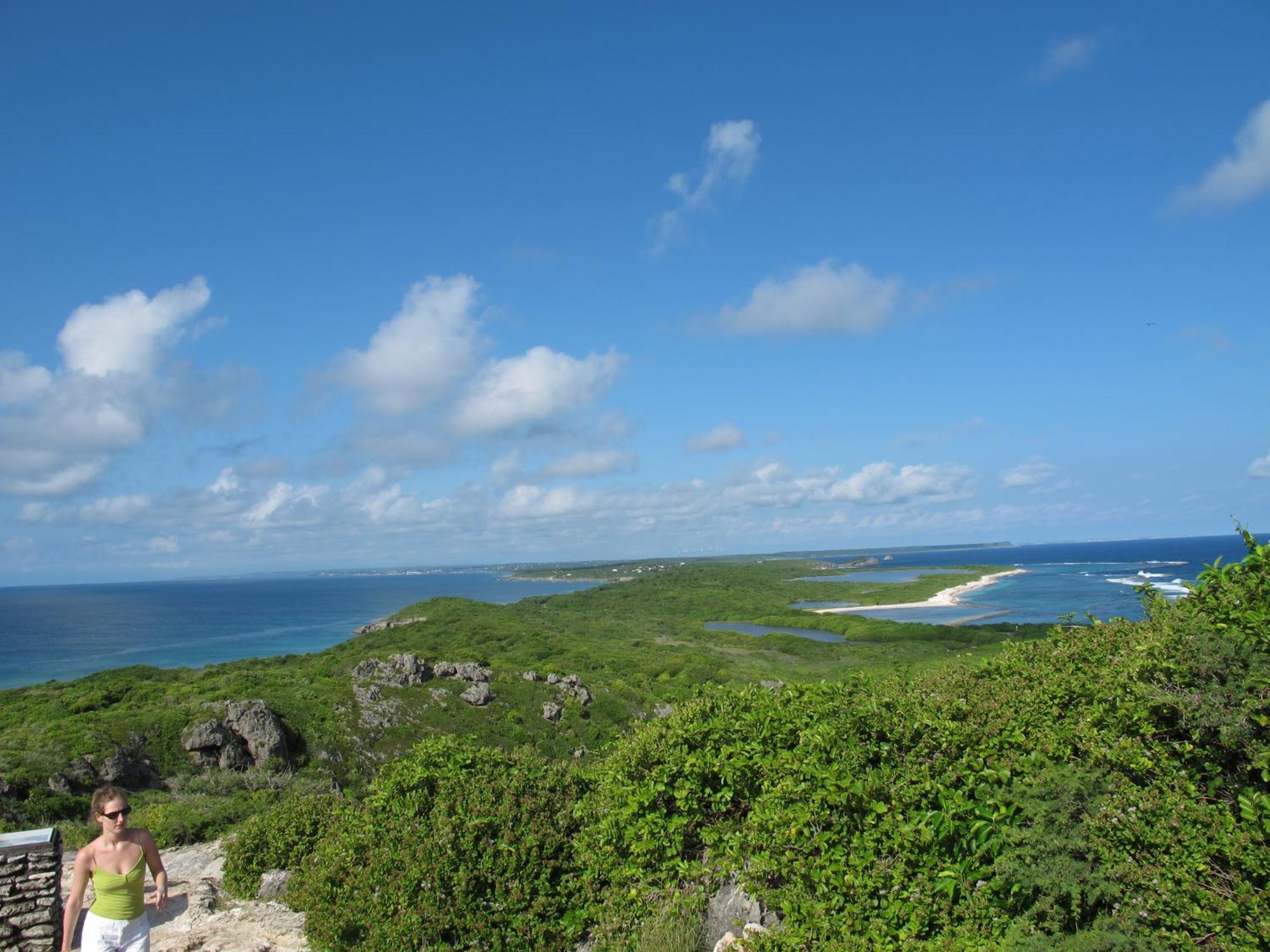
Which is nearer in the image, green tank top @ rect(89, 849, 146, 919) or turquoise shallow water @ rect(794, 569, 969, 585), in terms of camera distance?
green tank top @ rect(89, 849, 146, 919)

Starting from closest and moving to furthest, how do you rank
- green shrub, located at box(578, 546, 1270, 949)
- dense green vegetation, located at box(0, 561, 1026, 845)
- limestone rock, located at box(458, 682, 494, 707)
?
green shrub, located at box(578, 546, 1270, 949) → dense green vegetation, located at box(0, 561, 1026, 845) → limestone rock, located at box(458, 682, 494, 707)

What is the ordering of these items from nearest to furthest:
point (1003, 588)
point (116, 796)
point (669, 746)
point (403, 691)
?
point (116, 796)
point (669, 746)
point (403, 691)
point (1003, 588)

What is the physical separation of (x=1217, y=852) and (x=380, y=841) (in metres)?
6.43

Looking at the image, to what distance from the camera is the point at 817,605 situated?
112562 millimetres

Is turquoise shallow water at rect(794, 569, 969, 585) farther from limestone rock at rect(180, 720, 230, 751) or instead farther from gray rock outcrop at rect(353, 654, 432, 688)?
limestone rock at rect(180, 720, 230, 751)

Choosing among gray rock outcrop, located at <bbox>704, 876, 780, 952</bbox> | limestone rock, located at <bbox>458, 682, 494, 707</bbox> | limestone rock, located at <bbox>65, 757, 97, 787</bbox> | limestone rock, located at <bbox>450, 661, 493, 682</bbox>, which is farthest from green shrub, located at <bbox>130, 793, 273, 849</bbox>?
limestone rock, located at <bbox>450, 661, 493, 682</bbox>

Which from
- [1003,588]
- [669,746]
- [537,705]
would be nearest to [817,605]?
[1003,588]

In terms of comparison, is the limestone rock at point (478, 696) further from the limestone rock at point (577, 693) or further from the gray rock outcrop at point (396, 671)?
the limestone rock at point (577, 693)

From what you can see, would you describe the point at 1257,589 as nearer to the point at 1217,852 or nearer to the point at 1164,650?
the point at 1164,650

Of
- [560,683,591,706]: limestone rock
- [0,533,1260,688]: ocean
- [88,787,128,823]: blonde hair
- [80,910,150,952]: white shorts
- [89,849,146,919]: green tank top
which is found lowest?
[0,533,1260,688]: ocean

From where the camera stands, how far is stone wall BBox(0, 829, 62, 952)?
719cm

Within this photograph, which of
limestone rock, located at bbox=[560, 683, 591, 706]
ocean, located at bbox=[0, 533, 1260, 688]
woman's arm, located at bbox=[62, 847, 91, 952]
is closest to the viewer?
woman's arm, located at bbox=[62, 847, 91, 952]

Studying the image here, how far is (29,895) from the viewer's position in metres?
7.26

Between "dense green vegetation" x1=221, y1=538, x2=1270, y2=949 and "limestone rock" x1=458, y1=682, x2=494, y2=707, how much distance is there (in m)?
29.2
